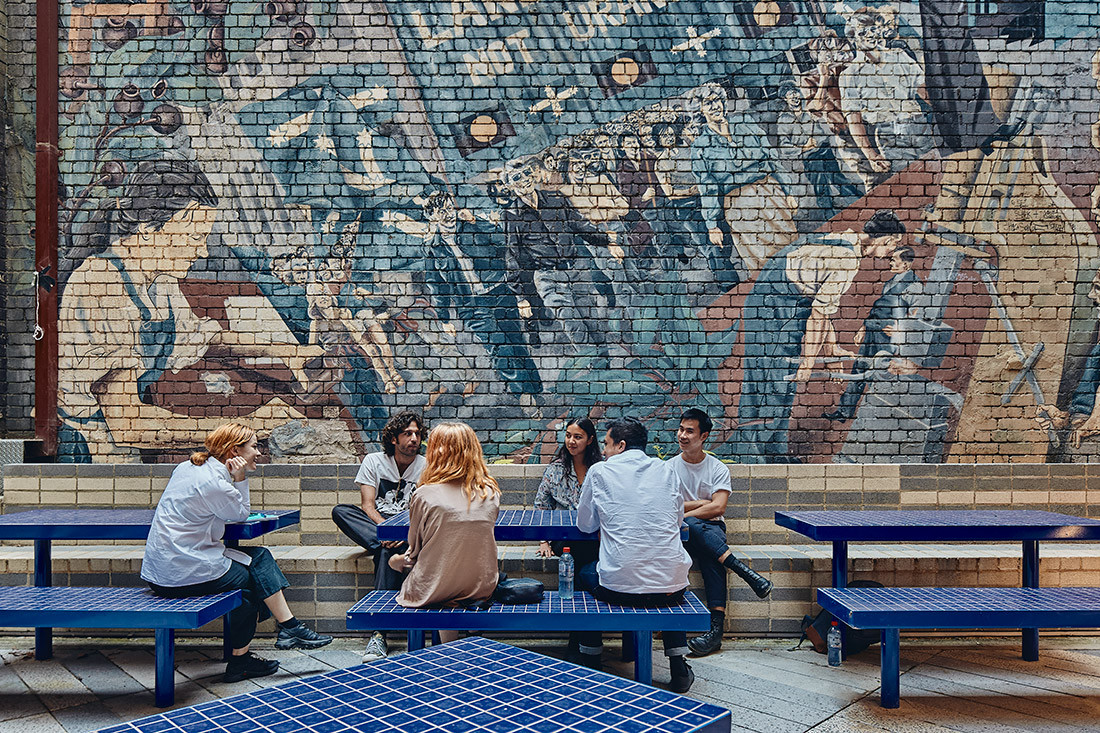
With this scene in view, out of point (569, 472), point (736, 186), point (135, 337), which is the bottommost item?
point (569, 472)

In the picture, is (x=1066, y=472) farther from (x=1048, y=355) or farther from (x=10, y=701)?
(x=10, y=701)

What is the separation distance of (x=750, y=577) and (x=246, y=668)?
124 inches

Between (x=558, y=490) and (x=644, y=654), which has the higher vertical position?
(x=558, y=490)

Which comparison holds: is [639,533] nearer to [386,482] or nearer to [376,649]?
[376,649]

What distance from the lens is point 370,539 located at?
5527 mm

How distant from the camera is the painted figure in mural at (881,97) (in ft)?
22.0

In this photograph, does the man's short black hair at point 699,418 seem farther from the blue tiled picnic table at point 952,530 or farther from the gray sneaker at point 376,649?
the gray sneaker at point 376,649

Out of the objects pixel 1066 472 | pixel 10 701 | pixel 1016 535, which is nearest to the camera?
pixel 10 701

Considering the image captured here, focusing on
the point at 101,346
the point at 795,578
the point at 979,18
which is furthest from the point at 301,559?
the point at 979,18

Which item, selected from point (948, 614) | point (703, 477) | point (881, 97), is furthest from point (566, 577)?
point (881, 97)

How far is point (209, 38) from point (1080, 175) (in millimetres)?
7543

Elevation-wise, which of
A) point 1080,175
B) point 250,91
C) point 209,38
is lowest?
point 1080,175

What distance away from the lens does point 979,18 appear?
21.9 feet

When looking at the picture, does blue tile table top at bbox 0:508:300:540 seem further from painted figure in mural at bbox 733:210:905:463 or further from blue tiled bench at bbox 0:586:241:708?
painted figure in mural at bbox 733:210:905:463
